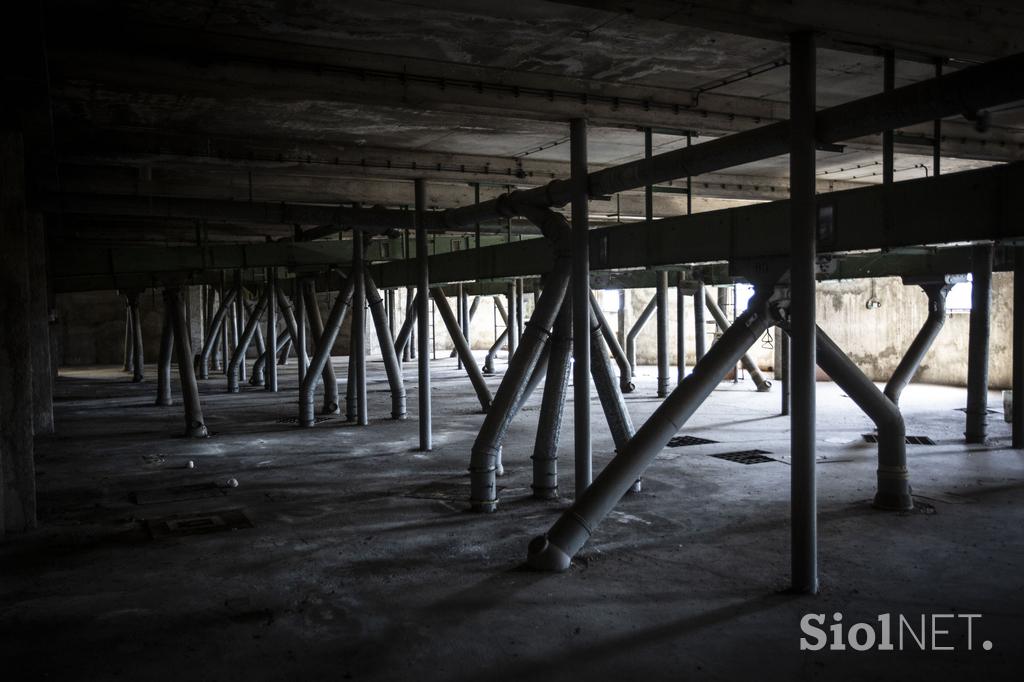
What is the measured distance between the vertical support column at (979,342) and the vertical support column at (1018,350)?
295 mm

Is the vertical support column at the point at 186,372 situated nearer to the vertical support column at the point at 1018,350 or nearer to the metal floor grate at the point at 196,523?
the metal floor grate at the point at 196,523

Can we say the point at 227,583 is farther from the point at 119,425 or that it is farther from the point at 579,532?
the point at 119,425

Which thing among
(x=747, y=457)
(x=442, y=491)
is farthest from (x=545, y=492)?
(x=747, y=457)

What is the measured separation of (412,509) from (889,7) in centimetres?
542

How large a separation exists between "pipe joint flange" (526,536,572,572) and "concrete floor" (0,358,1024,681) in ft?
0.51

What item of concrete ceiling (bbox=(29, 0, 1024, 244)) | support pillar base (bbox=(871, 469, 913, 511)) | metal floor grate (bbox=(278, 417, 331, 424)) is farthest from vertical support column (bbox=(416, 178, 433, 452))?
support pillar base (bbox=(871, 469, 913, 511))

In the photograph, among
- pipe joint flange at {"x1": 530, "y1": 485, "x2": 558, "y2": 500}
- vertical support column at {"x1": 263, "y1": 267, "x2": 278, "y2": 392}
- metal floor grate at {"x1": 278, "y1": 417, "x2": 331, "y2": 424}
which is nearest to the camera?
pipe joint flange at {"x1": 530, "y1": 485, "x2": 558, "y2": 500}

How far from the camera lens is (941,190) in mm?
4688

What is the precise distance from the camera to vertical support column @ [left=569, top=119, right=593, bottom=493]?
676 centimetres

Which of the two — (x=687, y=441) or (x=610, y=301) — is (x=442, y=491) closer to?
(x=687, y=441)

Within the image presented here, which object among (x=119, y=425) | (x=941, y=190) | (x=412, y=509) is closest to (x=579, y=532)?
(x=412, y=509)

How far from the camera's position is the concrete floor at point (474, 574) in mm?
4133

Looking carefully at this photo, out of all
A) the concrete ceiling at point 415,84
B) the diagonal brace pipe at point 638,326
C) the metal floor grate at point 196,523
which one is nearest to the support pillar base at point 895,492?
the concrete ceiling at point 415,84

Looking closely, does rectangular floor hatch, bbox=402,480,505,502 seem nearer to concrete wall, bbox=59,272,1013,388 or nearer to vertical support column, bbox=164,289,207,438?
vertical support column, bbox=164,289,207,438
